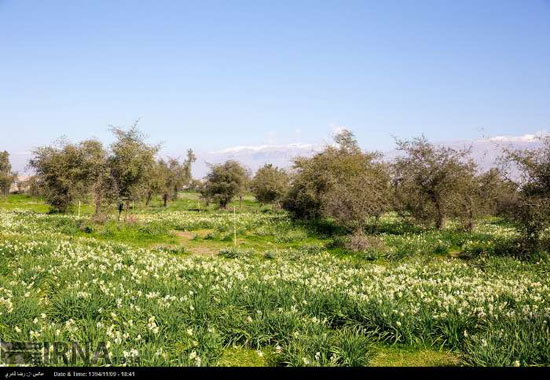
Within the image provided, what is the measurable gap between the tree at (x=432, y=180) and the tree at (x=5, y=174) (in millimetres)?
75161

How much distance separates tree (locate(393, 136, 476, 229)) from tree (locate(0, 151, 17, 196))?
7516 cm

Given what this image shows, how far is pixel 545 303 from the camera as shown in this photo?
916 centimetres

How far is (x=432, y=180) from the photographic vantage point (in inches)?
960

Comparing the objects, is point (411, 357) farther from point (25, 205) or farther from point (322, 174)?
point (25, 205)

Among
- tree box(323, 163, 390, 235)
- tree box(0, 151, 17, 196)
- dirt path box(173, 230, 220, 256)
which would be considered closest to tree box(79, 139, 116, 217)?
dirt path box(173, 230, 220, 256)

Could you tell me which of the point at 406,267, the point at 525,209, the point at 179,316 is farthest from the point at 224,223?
the point at 179,316

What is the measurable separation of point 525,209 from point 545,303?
8809 mm

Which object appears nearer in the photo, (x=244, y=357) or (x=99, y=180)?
(x=244, y=357)

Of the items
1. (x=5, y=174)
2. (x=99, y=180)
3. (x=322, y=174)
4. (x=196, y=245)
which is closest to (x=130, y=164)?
(x=99, y=180)

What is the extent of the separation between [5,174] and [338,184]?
76238mm

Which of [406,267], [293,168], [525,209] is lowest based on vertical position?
[406,267]

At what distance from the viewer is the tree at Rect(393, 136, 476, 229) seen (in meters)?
24.0
